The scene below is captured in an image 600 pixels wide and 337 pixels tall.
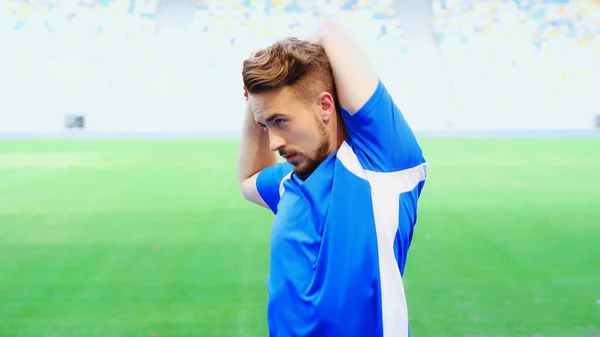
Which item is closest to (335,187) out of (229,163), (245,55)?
(229,163)

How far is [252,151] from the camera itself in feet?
5.11

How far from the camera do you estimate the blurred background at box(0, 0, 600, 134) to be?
1387 cm

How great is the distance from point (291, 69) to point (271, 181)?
15.3 inches

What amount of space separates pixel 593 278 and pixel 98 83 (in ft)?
39.8

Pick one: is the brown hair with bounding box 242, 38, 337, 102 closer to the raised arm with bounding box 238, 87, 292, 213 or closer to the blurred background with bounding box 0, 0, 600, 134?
the raised arm with bounding box 238, 87, 292, 213

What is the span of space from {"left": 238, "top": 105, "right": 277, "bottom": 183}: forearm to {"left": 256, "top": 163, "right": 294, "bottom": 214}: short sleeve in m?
0.04

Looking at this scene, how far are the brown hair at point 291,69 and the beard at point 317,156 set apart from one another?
0.07m

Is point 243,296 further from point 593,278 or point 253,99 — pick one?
point 253,99

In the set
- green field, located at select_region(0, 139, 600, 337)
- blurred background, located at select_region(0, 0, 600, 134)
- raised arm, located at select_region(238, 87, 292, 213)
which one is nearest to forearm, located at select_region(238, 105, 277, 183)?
raised arm, located at select_region(238, 87, 292, 213)

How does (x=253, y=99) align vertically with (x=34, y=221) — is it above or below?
above

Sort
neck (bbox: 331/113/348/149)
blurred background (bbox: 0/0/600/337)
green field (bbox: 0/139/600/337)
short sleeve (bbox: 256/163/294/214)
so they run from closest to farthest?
neck (bbox: 331/113/348/149) < short sleeve (bbox: 256/163/294/214) < green field (bbox: 0/139/600/337) < blurred background (bbox: 0/0/600/337)

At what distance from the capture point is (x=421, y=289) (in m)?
3.75

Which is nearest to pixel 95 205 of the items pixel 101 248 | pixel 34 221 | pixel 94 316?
pixel 34 221

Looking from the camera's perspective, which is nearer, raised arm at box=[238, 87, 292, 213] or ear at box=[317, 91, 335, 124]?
ear at box=[317, 91, 335, 124]
